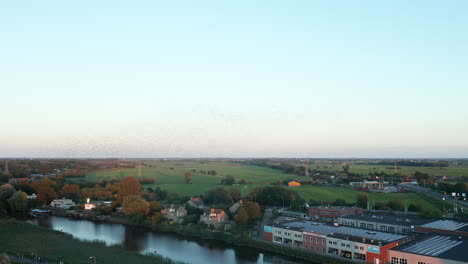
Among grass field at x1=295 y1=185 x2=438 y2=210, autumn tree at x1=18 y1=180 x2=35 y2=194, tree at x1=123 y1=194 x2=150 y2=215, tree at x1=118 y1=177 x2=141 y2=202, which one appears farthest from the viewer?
autumn tree at x1=18 y1=180 x2=35 y2=194

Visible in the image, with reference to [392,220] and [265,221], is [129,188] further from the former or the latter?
[392,220]

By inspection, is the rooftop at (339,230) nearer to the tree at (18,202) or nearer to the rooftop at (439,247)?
the rooftop at (439,247)

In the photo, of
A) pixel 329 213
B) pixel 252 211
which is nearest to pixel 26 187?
pixel 252 211

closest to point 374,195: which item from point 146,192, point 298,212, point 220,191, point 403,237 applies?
point 298,212

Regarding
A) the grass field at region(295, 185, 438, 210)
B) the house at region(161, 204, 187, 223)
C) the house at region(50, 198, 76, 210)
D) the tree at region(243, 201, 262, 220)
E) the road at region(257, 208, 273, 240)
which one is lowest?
the house at region(50, 198, 76, 210)

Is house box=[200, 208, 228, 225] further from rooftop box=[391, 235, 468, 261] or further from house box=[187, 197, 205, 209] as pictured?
rooftop box=[391, 235, 468, 261]

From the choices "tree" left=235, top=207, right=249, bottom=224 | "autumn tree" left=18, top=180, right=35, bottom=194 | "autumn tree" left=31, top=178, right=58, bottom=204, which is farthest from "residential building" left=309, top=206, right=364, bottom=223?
"autumn tree" left=18, top=180, right=35, bottom=194
